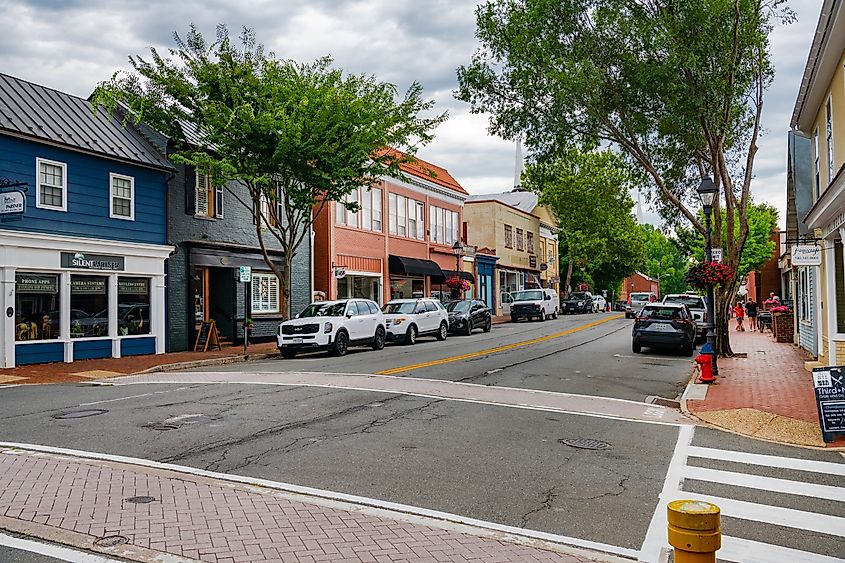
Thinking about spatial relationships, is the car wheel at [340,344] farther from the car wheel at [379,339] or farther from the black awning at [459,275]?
the black awning at [459,275]

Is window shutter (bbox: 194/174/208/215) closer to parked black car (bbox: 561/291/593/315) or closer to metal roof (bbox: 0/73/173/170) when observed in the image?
metal roof (bbox: 0/73/173/170)

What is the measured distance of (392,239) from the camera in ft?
120

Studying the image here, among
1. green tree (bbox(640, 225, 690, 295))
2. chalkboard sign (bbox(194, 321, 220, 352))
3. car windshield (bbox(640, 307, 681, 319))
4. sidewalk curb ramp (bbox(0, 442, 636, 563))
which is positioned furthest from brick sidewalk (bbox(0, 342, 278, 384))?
green tree (bbox(640, 225, 690, 295))

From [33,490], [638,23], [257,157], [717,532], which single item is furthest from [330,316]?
[717,532]

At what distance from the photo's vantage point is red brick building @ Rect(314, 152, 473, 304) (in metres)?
31.6

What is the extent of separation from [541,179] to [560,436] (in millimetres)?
14662

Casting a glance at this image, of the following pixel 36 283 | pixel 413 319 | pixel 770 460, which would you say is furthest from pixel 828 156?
pixel 36 283

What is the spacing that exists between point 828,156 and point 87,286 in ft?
62.0

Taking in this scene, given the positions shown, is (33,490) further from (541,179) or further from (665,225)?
(665,225)

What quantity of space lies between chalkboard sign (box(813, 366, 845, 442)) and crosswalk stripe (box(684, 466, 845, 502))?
2.28 m

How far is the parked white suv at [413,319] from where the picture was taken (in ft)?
88.0

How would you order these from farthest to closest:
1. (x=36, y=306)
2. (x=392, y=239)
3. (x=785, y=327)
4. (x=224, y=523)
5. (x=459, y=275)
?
(x=459, y=275)
(x=392, y=239)
(x=785, y=327)
(x=36, y=306)
(x=224, y=523)

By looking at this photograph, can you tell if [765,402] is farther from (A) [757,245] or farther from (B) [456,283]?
(A) [757,245]

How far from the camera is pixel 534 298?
43.8 m
